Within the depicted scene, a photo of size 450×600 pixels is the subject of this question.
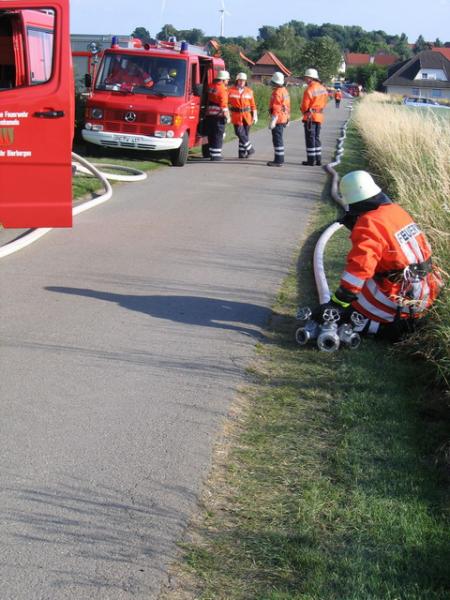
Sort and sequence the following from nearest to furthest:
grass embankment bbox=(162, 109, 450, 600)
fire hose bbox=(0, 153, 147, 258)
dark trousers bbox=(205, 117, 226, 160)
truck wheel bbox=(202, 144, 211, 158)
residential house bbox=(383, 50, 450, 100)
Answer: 1. grass embankment bbox=(162, 109, 450, 600)
2. fire hose bbox=(0, 153, 147, 258)
3. dark trousers bbox=(205, 117, 226, 160)
4. truck wheel bbox=(202, 144, 211, 158)
5. residential house bbox=(383, 50, 450, 100)

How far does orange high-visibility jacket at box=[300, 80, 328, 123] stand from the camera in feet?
59.4

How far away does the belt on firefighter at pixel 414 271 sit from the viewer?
612 cm

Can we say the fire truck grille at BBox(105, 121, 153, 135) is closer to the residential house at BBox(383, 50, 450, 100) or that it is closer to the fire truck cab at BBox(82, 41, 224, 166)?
the fire truck cab at BBox(82, 41, 224, 166)

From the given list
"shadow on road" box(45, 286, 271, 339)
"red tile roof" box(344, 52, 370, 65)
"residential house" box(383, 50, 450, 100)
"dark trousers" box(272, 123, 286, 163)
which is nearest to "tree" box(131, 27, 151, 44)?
"dark trousers" box(272, 123, 286, 163)

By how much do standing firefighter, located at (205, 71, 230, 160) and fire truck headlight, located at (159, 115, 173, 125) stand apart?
2.35 m

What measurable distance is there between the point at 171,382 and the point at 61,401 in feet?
2.46

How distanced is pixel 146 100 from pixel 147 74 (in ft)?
2.54

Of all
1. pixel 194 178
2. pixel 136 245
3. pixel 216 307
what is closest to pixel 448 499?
pixel 216 307

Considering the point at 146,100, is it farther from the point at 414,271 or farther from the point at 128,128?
the point at 414,271

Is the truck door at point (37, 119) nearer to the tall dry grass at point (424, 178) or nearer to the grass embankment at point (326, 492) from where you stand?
the grass embankment at point (326, 492)

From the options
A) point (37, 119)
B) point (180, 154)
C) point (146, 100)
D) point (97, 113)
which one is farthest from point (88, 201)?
point (180, 154)

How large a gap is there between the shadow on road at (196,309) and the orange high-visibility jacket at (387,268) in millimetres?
906

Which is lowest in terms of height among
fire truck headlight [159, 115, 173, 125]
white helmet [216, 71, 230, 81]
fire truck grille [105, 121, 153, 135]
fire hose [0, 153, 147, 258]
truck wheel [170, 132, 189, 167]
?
truck wheel [170, 132, 189, 167]

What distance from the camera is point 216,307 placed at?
7230mm
